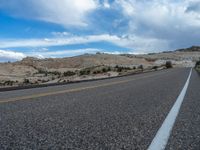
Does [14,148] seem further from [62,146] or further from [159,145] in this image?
[159,145]

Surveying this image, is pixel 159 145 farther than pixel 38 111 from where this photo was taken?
No

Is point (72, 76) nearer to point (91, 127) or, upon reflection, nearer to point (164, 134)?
point (91, 127)

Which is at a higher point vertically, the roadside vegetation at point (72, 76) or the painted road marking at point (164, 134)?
the painted road marking at point (164, 134)

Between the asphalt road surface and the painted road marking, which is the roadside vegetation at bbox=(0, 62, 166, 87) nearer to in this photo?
the asphalt road surface

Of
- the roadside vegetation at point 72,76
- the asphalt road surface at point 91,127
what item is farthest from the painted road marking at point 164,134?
the roadside vegetation at point 72,76

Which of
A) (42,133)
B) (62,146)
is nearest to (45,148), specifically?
A: (62,146)

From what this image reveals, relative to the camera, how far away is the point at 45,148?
417 centimetres

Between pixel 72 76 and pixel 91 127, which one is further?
pixel 72 76

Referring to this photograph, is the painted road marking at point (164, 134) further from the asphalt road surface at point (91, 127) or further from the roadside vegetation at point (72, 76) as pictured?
the roadside vegetation at point (72, 76)

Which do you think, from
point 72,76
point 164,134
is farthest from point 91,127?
point 72,76

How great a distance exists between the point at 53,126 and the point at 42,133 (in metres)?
0.55

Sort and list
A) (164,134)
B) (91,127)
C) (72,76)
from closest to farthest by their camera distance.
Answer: (164,134)
(91,127)
(72,76)

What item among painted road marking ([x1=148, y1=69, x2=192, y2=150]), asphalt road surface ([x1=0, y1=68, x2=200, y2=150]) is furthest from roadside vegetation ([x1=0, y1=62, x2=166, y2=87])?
painted road marking ([x1=148, y1=69, x2=192, y2=150])

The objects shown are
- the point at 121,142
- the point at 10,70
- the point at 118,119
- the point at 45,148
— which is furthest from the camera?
the point at 10,70
